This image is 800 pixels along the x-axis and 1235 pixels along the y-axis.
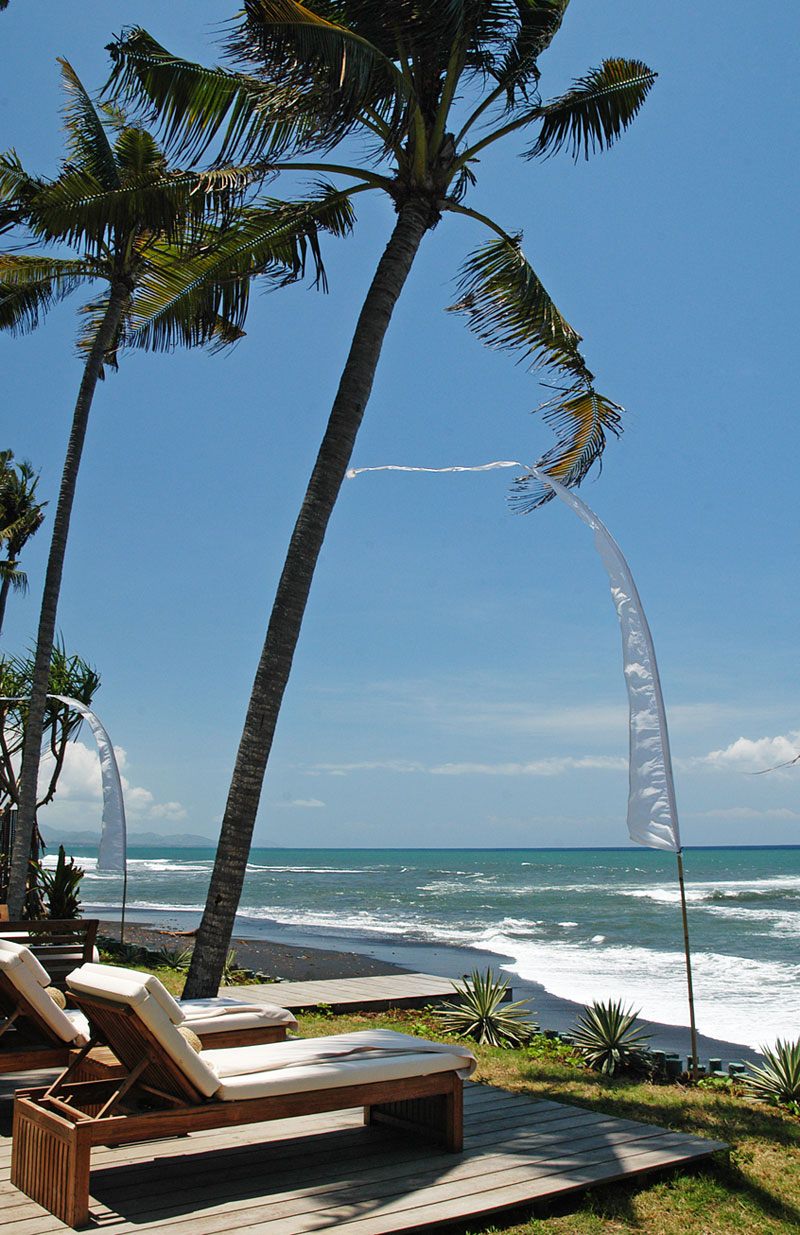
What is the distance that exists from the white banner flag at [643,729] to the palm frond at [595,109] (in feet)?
12.9

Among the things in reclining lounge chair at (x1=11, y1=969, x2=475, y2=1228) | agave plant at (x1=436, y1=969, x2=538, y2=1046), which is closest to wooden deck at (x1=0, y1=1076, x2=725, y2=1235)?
reclining lounge chair at (x1=11, y1=969, x2=475, y2=1228)

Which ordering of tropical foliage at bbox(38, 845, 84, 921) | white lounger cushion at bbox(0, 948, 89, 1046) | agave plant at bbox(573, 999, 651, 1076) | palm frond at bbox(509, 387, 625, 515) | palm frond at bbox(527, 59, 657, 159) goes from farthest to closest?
tropical foliage at bbox(38, 845, 84, 921), palm frond at bbox(509, 387, 625, 515), palm frond at bbox(527, 59, 657, 159), agave plant at bbox(573, 999, 651, 1076), white lounger cushion at bbox(0, 948, 89, 1046)

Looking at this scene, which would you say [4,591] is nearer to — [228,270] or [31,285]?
[31,285]

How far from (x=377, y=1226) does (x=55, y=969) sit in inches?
179

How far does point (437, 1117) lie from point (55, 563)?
8.27 m

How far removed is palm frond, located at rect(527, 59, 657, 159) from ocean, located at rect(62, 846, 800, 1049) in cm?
947

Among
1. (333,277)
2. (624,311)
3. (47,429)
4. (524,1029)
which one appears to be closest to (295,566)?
(333,277)

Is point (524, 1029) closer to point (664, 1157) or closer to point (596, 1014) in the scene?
point (596, 1014)

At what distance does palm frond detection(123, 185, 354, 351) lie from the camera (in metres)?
8.40

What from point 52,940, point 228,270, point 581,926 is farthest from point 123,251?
point 581,926

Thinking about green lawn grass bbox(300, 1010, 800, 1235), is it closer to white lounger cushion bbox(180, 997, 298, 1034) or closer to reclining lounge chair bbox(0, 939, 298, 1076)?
white lounger cushion bbox(180, 997, 298, 1034)

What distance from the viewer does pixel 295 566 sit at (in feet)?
22.3

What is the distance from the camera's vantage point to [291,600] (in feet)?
22.2

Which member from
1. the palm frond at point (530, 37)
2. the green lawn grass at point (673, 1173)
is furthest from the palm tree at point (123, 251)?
the green lawn grass at point (673, 1173)
